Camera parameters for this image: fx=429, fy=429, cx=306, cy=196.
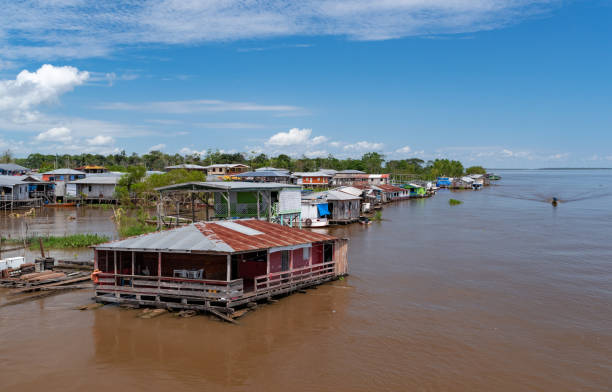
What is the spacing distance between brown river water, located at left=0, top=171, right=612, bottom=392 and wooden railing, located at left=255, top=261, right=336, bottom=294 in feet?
2.26

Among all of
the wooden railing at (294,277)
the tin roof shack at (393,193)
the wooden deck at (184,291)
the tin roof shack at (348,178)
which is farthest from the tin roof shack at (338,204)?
the tin roof shack at (348,178)

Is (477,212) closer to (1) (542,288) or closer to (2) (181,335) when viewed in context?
(1) (542,288)

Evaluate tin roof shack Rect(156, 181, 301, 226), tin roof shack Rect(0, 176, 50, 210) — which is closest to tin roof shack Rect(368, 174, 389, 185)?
tin roof shack Rect(0, 176, 50, 210)

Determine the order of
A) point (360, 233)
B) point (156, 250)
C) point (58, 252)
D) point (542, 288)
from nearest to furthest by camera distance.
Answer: point (156, 250)
point (542, 288)
point (58, 252)
point (360, 233)

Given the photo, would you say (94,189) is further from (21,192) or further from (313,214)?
(313,214)

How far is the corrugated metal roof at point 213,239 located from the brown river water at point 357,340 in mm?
2545

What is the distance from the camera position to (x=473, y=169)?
188 metres

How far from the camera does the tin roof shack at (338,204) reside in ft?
153

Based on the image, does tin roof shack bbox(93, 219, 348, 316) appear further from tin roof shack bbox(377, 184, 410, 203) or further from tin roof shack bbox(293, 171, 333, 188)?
tin roof shack bbox(293, 171, 333, 188)

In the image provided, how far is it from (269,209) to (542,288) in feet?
50.3

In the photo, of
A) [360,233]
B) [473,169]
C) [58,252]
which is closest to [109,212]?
[58,252]

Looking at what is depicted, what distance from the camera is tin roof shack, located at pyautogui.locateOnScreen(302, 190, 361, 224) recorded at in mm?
46703

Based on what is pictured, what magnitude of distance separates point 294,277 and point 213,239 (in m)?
4.40

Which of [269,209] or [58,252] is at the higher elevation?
[269,209]
